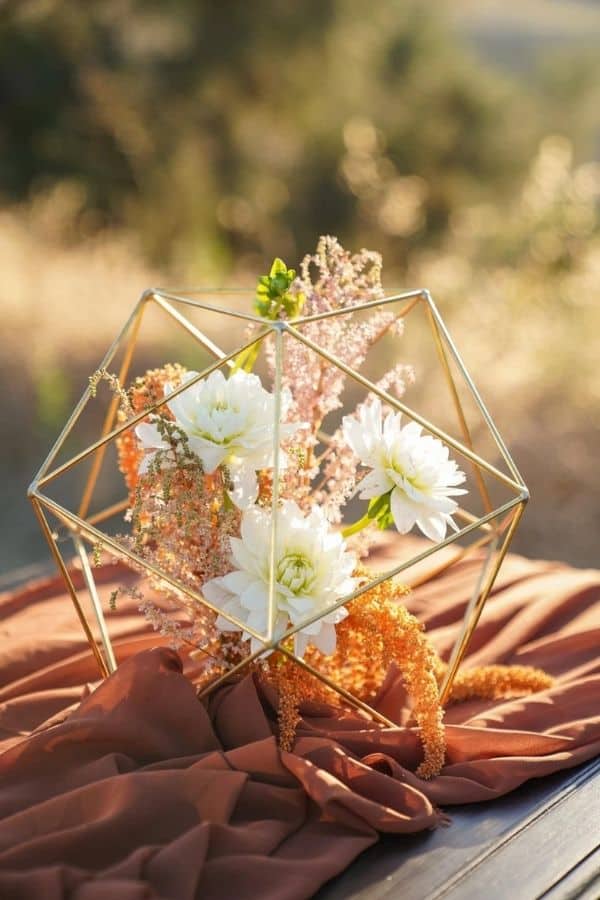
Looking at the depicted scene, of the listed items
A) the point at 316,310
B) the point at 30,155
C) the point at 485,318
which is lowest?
the point at 316,310

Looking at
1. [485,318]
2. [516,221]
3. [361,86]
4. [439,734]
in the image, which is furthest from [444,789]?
[361,86]

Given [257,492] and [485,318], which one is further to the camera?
[485,318]

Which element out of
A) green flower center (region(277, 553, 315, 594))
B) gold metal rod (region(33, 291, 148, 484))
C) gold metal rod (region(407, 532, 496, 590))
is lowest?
gold metal rod (region(407, 532, 496, 590))

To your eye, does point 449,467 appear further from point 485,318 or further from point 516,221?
point 516,221

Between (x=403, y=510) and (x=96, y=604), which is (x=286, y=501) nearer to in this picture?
(x=403, y=510)

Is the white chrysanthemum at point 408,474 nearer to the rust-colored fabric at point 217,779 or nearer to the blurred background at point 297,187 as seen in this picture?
the rust-colored fabric at point 217,779

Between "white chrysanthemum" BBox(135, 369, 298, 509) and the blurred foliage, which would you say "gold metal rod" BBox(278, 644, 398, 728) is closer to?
"white chrysanthemum" BBox(135, 369, 298, 509)

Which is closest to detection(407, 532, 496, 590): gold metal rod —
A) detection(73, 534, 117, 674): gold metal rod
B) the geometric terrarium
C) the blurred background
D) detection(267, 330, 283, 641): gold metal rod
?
the geometric terrarium

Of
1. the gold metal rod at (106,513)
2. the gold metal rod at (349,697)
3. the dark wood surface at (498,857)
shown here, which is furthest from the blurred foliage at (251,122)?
the dark wood surface at (498,857)
